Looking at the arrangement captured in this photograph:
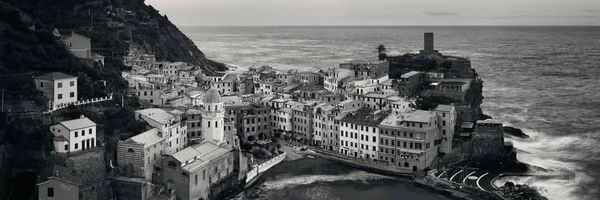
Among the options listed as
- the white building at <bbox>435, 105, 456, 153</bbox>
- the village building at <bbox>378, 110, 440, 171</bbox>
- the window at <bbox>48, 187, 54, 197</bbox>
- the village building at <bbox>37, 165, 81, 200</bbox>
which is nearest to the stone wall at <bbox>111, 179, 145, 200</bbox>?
the village building at <bbox>37, 165, 81, 200</bbox>

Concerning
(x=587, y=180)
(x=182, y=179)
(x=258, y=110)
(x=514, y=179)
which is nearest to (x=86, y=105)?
(x=182, y=179)

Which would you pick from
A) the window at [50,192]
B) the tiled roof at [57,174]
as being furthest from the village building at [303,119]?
the window at [50,192]

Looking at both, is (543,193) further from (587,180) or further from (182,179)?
(182,179)

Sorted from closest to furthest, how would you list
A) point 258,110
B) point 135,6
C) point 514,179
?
point 514,179, point 258,110, point 135,6

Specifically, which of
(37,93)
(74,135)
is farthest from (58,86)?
(74,135)

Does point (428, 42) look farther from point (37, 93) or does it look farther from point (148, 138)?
point (37, 93)

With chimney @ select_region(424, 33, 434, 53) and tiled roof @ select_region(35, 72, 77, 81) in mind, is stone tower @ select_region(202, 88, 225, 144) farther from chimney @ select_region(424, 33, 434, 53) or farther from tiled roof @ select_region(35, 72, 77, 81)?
chimney @ select_region(424, 33, 434, 53)

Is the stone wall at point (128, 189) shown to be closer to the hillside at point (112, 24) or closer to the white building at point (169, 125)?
the white building at point (169, 125)
